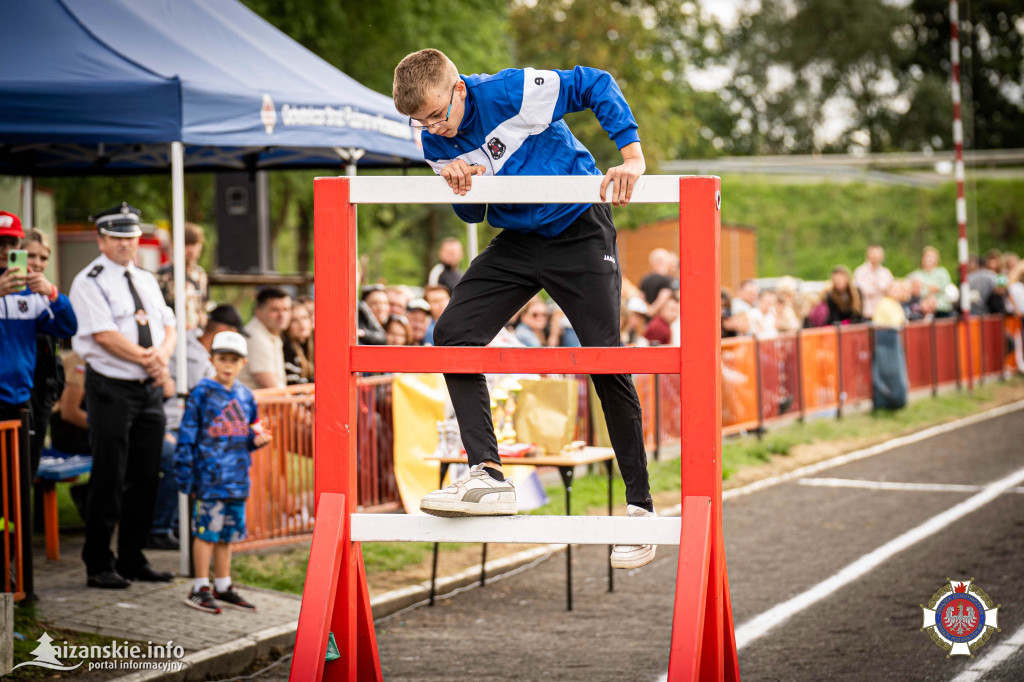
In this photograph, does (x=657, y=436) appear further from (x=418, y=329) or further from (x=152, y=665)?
(x=152, y=665)

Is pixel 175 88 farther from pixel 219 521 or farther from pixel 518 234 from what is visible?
pixel 518 234

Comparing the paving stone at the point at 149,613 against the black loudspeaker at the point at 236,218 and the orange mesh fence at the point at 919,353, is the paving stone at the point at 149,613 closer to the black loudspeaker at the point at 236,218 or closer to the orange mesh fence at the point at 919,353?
the black loudspeaker at the point at 236,218

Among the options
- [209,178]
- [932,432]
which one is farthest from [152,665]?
[209,178]

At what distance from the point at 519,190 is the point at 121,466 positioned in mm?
3998

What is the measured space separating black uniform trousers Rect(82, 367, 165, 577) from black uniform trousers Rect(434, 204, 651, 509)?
3.40 meters

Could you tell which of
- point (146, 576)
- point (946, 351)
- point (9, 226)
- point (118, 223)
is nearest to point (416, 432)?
point (146, 576)

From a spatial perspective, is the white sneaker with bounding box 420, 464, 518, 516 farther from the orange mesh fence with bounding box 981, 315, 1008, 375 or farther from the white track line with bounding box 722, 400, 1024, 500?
the orange mesh fence with bounding box 981, 315, 1008, 375

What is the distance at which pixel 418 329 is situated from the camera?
32.0ft

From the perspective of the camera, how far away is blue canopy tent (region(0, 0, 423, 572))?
654cm

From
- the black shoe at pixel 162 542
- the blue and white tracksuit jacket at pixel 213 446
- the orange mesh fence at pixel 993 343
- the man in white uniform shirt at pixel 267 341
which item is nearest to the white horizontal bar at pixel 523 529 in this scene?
the blue and white tracksuit jacket at pixel 213 446

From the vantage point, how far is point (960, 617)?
588 cm

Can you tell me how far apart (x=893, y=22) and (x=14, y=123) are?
195 feet

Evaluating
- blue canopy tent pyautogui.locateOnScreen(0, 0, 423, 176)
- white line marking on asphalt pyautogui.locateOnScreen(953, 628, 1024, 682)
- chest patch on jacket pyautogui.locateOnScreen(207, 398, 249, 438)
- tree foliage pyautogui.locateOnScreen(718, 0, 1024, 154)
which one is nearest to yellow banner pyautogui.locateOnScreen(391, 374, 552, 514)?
blue canopy tent pyautogui.locateOnScreen(0, 0, 423, 176)

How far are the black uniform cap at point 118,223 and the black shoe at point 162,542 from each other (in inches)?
88.7
